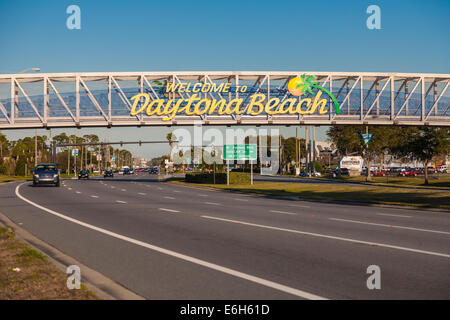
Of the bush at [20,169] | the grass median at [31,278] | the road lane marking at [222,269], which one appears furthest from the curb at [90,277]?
the bush at [20,169]

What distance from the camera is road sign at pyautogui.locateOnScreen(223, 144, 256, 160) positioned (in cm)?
5262

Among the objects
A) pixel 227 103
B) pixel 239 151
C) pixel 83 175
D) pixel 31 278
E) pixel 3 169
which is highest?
pixel 227 103

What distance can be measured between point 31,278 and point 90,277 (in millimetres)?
880

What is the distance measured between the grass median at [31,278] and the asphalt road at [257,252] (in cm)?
81

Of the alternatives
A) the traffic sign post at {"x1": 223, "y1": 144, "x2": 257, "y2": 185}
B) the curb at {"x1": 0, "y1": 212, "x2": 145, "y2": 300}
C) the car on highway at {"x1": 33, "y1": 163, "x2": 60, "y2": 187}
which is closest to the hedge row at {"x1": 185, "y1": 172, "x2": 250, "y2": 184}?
the traffic sign post at {"x1": 223, "y1": 144, "x2": 257, "y2": 185}

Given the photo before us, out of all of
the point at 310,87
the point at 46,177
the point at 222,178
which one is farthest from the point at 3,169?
the point at 310,87

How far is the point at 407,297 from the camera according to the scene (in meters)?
6.56

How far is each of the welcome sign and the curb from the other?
3514 cm

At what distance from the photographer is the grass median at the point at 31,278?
645 cm

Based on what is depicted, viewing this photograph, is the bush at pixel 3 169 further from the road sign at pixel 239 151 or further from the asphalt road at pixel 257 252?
the asphalt road at pixel 257 252

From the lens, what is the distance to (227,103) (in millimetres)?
47156

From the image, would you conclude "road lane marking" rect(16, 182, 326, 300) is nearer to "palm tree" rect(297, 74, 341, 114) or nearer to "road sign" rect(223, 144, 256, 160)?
"palm tree" rect(297, 74, 341, 114)

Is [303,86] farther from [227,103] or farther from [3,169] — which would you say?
[3,169]

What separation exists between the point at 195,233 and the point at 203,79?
121 feet
